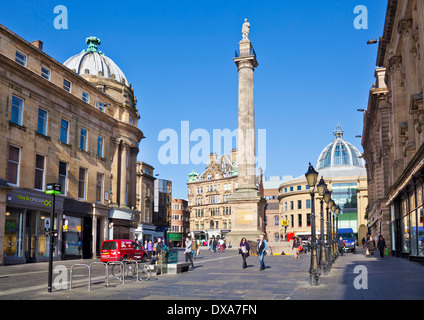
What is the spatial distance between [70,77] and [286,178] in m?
139

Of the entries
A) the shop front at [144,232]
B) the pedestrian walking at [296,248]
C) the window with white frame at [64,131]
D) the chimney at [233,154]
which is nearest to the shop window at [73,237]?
the window with white frame at [64,131]

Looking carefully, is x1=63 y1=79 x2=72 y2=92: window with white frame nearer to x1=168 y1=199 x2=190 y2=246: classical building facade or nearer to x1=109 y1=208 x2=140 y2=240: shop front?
x1=109 y1=208 x2=140 y2=240: shop front

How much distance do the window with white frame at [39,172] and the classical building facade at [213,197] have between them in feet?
288

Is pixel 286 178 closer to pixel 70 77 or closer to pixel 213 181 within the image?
pixel 213 181

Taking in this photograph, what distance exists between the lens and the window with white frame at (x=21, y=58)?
3180 cm

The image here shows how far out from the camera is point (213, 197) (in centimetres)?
12675

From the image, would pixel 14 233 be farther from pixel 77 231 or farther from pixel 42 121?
pixel 42 121

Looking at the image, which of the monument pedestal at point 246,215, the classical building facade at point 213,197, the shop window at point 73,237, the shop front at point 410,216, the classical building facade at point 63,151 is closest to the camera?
the shop front at point 410,216

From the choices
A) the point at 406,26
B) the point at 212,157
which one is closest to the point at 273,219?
the point at 212,157

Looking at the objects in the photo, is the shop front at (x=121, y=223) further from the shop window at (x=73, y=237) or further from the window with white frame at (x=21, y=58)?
the window with white frame at (x=21, y=58)

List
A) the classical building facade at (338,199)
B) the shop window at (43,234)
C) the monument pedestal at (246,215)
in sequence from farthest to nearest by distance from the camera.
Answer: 1. the classical building facade at (338,199)
2. the monument pedestal at (246,215)
3. the shop window at (43,234)

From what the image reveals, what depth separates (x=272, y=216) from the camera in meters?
140

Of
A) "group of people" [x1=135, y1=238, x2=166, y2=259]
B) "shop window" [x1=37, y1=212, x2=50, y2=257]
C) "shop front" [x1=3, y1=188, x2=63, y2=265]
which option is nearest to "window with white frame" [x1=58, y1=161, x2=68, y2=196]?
"shop front" [x1=3, y1=188, x2=63, y2=265]

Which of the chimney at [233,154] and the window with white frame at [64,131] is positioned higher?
the chimney at [233,154]
